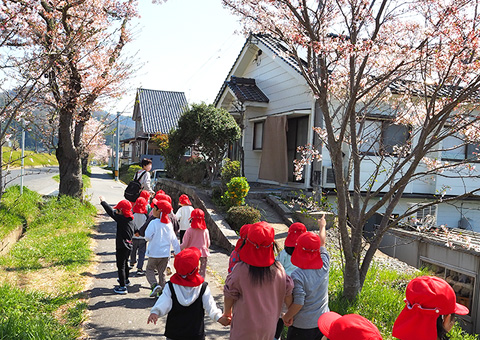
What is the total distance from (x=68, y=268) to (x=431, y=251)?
23.8ft

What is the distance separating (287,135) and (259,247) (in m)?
10.9

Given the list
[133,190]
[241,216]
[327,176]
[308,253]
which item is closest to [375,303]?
[308,253]

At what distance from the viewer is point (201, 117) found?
1285cm

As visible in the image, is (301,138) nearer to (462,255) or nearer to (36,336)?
(462,255)

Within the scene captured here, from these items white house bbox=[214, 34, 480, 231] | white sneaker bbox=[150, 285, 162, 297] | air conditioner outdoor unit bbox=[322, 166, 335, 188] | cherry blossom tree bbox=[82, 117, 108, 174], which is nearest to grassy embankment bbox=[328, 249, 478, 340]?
white sneaker bbox=[150, 285, 162, 297]

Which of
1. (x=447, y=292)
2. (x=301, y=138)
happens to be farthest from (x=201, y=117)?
(x=447, y=292)

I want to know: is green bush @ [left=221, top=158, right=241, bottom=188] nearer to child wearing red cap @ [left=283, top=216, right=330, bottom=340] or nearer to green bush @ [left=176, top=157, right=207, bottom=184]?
green bush @ [left=176, top=157, right=207, bottom=184]

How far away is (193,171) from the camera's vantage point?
1448 cm

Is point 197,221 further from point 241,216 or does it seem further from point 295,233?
point 241,216

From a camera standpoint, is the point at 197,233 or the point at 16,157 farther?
the point at 16,157

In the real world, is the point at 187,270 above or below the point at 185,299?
above

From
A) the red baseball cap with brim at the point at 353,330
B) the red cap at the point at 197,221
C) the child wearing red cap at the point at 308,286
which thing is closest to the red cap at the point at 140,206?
the red cap at the point at 197,221

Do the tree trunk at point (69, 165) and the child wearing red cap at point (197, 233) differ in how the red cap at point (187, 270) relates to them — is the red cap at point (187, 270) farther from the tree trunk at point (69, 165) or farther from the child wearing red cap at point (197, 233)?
the tree trunk at point (69, 165)

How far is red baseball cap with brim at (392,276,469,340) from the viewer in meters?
2.30
